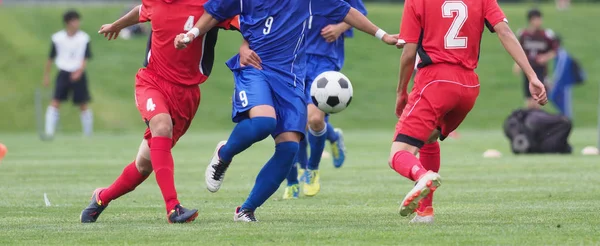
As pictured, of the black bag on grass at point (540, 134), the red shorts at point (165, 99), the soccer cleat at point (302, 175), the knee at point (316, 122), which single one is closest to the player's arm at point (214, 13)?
the red shorts at point (165, 99)

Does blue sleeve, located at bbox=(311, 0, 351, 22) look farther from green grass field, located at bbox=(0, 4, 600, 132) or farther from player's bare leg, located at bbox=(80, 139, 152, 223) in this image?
green grass field, located at bbox=(0, 4, 600, 132)

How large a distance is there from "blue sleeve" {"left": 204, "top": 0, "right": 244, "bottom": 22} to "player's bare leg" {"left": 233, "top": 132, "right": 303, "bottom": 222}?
0.97 metres

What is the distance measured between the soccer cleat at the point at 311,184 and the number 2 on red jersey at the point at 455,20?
3571 mm

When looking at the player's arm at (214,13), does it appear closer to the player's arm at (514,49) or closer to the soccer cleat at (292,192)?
the player's arm at (514,49)

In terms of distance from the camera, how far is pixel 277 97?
8.71m

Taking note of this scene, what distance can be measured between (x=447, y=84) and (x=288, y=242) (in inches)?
72.5

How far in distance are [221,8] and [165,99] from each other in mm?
832

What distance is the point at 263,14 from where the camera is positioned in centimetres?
876

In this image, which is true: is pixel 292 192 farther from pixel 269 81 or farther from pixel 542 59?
pixel 542 59

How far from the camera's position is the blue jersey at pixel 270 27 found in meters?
8.73

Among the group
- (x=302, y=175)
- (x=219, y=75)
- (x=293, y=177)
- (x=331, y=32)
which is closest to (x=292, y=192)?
(x=293, y=177)

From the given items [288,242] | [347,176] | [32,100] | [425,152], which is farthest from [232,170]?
[32,100]

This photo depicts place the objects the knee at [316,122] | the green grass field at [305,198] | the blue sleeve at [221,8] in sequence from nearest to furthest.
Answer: the green grass field at [305,198]
the blue sleeve at [221,8]
the knee at [316,122]

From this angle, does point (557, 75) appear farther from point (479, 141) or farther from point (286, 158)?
point (286, 158)
